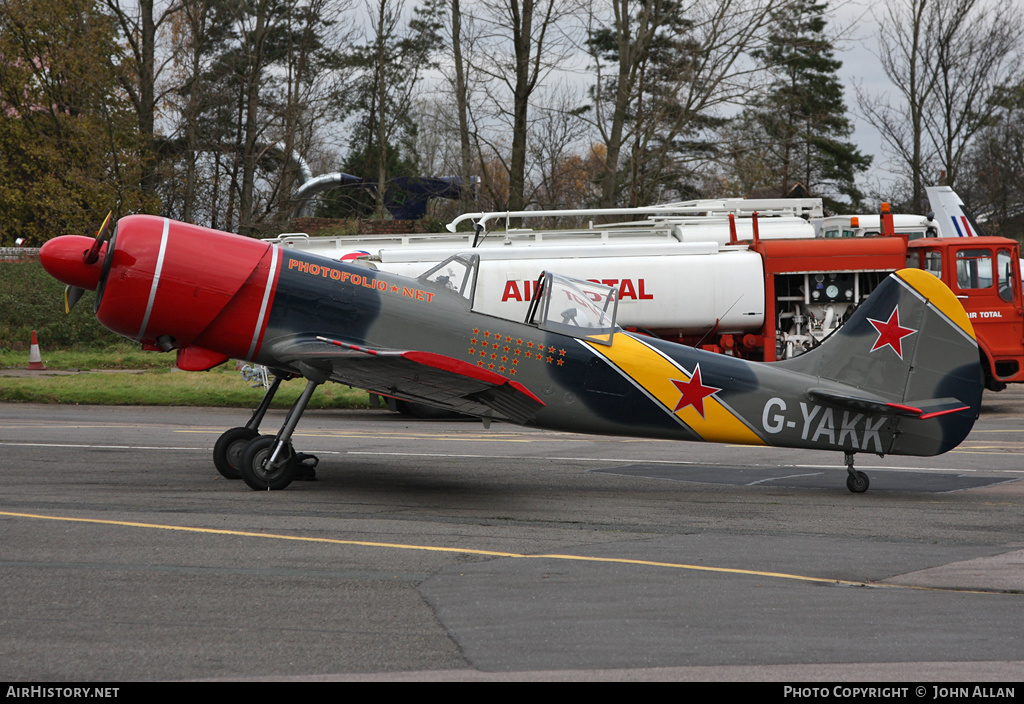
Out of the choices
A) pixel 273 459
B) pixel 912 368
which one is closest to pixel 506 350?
pixel 273 459

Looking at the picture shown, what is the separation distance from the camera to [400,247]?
18156 millimetres

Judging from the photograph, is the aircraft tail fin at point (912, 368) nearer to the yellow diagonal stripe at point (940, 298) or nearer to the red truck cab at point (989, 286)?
the yellow diagonal stripe at point (940, 298)

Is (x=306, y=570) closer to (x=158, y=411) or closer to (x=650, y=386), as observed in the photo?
(x=650, y=386)

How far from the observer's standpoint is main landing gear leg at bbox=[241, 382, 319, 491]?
29.5 ft

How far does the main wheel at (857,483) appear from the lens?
9961mm

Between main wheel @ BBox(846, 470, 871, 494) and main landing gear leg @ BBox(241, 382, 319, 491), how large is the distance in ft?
19.8

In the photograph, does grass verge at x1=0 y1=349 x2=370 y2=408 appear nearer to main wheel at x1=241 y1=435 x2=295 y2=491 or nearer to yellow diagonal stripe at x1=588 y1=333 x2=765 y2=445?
main wheel at x1=241 y1=435 x2=295 y2=491

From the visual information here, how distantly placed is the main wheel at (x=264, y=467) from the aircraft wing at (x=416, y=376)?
0.87 meters

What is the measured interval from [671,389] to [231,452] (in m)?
4.87

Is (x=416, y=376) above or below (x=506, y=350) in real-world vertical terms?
below

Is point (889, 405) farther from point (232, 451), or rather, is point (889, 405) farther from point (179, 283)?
point (179, 283)

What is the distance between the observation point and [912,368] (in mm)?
9836
